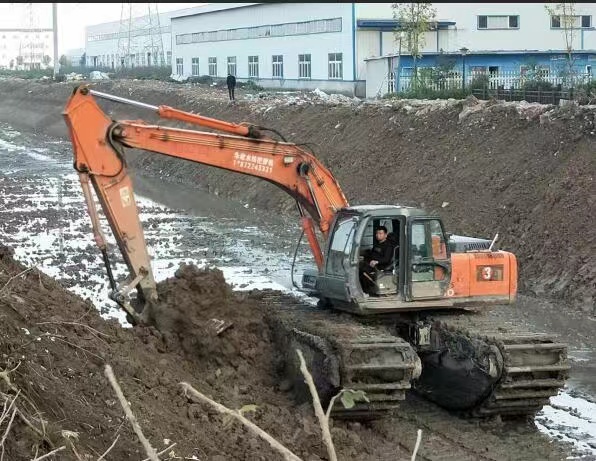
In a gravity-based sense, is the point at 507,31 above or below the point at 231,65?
above

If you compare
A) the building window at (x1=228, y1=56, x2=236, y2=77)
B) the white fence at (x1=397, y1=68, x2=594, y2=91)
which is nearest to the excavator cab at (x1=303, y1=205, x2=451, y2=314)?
the white fence at (x1=397, y1=68, x2=594, y2=91)

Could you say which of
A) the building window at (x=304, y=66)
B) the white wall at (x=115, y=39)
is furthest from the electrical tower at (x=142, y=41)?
the building window at (x=304, y=66)

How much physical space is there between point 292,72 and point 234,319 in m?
49.7

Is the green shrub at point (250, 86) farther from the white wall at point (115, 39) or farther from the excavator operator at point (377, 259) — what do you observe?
the excavator operator at point (377, 259)

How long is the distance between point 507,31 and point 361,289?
45.0 meters

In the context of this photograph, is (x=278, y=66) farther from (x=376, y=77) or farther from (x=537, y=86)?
(x=537, y=86)

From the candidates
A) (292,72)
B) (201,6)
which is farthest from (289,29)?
(201,6)

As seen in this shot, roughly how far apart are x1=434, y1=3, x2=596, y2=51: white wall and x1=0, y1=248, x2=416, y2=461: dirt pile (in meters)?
43.0

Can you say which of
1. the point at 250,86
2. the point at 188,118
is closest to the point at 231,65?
the point at 250,86

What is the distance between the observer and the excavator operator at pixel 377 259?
12414 mm

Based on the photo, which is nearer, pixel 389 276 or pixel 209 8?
pixel 389 276

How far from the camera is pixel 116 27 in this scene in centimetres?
12550

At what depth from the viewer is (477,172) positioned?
2580cm

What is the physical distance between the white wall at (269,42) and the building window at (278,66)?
0.98 ft
